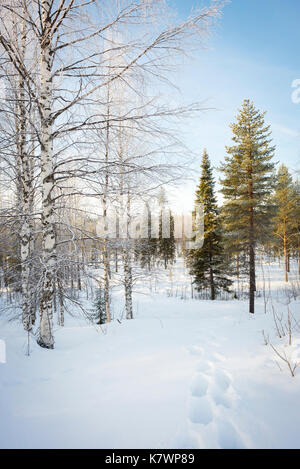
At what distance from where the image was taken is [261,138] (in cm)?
1076

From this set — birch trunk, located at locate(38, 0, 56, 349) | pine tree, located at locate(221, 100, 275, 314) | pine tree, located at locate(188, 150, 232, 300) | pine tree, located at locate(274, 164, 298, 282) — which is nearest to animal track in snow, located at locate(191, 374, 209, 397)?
birch trunk, located at locate(38, 0, 56, 349)

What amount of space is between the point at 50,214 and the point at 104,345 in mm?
2876

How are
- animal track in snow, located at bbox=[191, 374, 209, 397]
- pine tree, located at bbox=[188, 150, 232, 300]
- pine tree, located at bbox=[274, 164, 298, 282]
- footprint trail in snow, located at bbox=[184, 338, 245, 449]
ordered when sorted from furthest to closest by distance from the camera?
pine tree, located at bbox=[274, 164, 298, 282] < pine tree, located at bbox=[188, 150, 232, 300] < animal track in snow, located at bbox=[191, 374, 209, 397] < footprint trail in snow, located at bbox=[184, 338, 245, 449]

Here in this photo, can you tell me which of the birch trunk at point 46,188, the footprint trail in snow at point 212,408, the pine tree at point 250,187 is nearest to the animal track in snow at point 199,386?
the footprint trail in snow at point 212,408

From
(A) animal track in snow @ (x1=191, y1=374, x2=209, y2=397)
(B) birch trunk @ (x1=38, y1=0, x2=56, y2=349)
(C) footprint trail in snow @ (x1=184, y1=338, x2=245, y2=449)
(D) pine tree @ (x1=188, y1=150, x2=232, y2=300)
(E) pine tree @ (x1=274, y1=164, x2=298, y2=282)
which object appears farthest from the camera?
(E) pine tree @ (x1=274, y1=164, x2=298, y2=282)

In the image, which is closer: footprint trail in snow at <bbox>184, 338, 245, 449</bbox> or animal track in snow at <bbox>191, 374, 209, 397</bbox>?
footprint trail in snow at <bbox>184, 338, 245, 449</bbox>

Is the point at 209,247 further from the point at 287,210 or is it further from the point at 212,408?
the point at 212,408

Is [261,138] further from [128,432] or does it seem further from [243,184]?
[128,432]

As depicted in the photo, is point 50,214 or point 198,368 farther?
point 50,214

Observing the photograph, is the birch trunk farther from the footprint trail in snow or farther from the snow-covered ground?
the footprint trail in snow

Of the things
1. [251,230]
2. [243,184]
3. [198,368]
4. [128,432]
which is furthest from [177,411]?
[243,184]

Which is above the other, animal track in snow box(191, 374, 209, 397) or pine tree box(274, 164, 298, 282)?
pine tree box(274, 164, 298, 282)

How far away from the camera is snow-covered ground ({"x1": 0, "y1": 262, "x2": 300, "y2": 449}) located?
5.24 feet

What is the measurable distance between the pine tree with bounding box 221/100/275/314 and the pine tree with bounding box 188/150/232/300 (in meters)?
3.93
